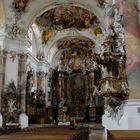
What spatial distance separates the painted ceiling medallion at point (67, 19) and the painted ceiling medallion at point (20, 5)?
375 centimetres

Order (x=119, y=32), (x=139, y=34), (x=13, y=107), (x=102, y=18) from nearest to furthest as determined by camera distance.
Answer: (x=139, y=34) → (x=119, y=32) → (x=13, y=107) → (x=102, y=18)

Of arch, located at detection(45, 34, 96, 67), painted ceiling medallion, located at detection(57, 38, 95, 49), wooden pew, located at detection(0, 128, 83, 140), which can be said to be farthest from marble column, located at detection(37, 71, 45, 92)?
wooden pew, located at detection(0, 128, 83, 140)

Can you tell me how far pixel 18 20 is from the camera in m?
17.2

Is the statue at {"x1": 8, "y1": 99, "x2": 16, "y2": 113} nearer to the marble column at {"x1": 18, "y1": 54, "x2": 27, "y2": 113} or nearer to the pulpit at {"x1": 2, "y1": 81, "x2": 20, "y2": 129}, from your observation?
the pulpit at {"x1": 2, "y1": 81, "x2": 20, "y2": 129}

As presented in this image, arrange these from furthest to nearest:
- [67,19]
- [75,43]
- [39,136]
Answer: [75,43] → [67,19] → [39,136]

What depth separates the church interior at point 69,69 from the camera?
25.4 ft

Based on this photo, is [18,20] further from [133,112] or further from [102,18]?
[133,112]

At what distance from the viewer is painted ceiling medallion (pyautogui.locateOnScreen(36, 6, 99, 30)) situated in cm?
2103

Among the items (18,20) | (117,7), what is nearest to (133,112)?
(117,7)

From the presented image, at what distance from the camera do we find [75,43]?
88.4ft

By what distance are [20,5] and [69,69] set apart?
12.5 m

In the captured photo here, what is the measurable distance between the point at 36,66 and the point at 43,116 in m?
4.00

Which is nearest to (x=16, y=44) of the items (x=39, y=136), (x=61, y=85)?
(x=39, y=136)

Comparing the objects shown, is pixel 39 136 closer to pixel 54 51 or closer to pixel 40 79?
pixel 40 79
